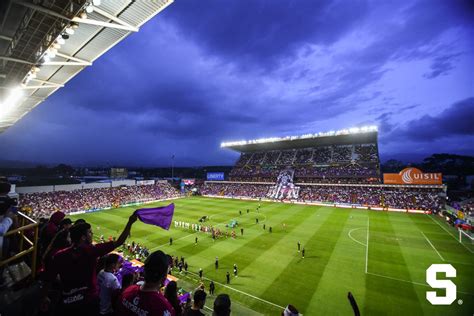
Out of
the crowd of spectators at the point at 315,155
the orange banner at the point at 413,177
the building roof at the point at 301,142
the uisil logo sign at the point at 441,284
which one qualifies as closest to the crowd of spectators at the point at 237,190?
the crowd of spectators at the point at 315,155

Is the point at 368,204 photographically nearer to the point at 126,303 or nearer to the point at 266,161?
the point at 266,161

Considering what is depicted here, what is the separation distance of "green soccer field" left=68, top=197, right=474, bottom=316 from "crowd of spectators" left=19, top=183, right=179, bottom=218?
1312cm

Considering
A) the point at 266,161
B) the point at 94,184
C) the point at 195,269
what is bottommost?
the point at 195,269

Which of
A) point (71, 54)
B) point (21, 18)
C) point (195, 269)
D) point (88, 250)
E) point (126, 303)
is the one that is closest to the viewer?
point (126, 303)

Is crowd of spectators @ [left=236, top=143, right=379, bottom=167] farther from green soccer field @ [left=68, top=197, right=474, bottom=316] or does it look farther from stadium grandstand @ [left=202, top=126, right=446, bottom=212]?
green soccer field @ [left=68, top=197, right=474, bottom=316]

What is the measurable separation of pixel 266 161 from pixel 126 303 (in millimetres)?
76307

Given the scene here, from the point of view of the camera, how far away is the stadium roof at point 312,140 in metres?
57.7

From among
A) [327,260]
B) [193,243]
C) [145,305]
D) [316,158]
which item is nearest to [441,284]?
[327,260]

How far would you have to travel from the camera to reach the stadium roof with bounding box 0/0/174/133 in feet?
29.9

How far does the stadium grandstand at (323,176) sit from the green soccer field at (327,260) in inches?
477

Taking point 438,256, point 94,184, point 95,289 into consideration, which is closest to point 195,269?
point 95,289

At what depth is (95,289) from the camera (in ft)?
12.8

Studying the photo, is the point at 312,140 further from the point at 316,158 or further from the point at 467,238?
the point at 467,238

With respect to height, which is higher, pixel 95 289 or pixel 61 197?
pixel 95 289
